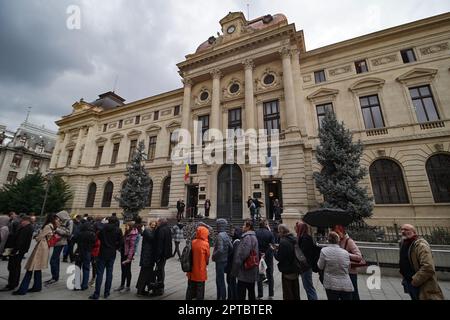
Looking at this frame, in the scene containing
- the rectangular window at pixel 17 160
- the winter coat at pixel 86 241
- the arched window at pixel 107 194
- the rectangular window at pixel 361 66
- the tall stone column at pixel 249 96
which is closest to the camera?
the winter coat at pixel 86 241

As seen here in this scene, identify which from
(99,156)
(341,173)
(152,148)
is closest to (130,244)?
(341,173)

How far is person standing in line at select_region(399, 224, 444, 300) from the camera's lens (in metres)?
3.27

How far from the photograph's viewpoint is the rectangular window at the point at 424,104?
50.8ft

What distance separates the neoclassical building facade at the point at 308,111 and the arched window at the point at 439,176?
1.9 inches

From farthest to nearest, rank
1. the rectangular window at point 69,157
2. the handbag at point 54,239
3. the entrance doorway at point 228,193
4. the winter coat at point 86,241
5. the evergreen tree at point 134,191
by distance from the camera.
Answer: the rectangular window at point 69,157 → the evergreen tree at point 134,191 → the entrance doorway at point 228,193 → the handbag at point 54,239 → the winter coat at point 86,241

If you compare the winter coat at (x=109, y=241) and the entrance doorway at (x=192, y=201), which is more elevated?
the entrance doorway at (x=192, y=201)

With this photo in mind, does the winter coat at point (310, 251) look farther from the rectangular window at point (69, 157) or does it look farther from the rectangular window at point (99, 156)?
the rectangular window at point (69, 157)

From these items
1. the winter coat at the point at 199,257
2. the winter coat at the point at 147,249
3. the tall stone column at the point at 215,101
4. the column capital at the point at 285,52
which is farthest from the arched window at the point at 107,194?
the winter coat at the point at 199,257

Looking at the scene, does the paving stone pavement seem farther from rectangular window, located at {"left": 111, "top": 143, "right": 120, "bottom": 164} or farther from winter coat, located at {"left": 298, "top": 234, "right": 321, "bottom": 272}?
rectangular window, located at {"left": 111, "top": 143, "right": 120, "bottom": 164}

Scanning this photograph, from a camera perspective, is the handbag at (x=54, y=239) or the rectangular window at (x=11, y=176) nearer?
the handbag at (x=54, y=239)

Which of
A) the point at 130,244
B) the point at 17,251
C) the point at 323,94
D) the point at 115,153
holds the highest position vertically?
the point at 323,94

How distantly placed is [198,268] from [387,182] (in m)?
16.8

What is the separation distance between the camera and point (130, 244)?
566cm

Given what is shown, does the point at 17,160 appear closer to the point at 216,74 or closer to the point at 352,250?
the point at 216,74
